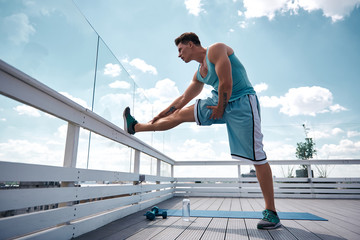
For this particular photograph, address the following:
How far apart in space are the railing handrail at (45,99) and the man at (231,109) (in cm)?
49

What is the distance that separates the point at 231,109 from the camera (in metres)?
1.84

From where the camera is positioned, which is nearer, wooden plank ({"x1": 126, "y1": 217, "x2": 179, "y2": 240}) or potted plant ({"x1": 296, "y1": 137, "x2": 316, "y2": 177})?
wooden plank ({"x1": 126, "y1": 217, "x2": 179, "y2": 240})

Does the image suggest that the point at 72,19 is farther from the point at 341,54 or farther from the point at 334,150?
the point at 341,54

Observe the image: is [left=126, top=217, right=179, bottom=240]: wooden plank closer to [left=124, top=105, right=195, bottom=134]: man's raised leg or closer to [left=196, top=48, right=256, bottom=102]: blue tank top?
[left=124, top=105, right=195, bottom=134]: man's raised leg

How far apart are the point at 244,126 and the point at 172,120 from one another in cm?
61

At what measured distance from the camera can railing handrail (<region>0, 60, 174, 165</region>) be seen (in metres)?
1.01

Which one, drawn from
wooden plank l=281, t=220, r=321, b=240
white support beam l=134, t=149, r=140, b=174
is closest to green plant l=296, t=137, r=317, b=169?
wooden plank l=281, t=220, r=321, b=240

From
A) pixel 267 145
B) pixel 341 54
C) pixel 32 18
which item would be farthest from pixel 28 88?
pixel 341 54

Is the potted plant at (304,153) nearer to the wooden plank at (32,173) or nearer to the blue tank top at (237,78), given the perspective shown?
the blue tank top at (237,78)

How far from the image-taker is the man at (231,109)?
175cm

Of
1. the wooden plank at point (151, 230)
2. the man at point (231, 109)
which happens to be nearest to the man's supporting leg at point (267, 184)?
the man at point (231, 109)

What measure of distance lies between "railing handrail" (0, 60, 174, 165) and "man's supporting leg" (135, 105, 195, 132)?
29cm

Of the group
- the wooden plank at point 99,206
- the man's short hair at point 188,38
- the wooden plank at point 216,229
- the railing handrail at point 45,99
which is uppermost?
the man's short hair at point 188,38

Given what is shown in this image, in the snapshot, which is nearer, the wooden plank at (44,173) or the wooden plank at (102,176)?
the wooden plank at (44,173)
